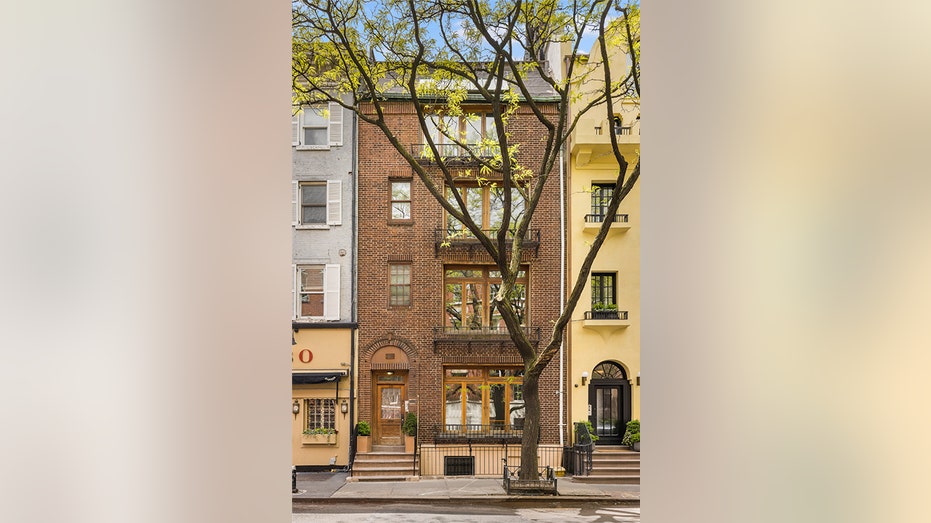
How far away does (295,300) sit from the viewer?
924cm

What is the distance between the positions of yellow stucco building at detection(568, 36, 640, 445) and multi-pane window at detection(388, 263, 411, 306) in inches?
111

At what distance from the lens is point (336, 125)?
9305 millimetres

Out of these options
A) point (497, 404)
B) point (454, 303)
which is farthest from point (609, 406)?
point (454, 303)

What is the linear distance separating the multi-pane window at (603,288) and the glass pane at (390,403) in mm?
3774

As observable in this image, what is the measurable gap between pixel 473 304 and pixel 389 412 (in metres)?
2.34

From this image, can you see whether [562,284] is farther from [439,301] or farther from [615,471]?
[615,471]

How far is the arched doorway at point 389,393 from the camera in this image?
9070 millimetres

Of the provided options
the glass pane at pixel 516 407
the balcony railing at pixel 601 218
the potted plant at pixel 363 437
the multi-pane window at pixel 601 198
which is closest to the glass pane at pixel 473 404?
the glass pane at pixel 516 407

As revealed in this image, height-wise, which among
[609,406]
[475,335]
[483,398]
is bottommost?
[609,406]
